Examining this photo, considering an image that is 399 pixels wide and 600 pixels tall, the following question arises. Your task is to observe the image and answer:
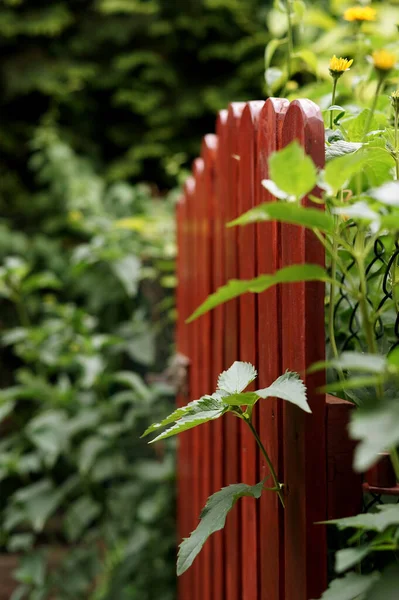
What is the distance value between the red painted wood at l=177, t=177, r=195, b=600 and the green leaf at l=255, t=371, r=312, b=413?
4.35 feet

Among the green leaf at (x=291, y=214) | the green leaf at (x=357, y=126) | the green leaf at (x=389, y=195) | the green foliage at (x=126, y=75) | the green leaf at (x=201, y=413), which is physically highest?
the green foliage at (x=126, y=75)

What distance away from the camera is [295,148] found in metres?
0.76

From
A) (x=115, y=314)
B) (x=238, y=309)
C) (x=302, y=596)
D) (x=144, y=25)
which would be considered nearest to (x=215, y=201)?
(x=238, y=309)

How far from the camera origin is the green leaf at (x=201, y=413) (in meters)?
0.93

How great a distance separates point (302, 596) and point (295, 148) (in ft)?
2.20

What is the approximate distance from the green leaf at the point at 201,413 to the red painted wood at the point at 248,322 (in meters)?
0.34

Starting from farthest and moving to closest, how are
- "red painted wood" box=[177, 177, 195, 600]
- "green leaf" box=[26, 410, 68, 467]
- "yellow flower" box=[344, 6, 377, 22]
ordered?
1. "green leaf" box=[26, 410, 68, 467]
2. "red painted wood" box=[177, 177, 195, 600]
3. "yellow flower" box=[344, 6, 377, 22]

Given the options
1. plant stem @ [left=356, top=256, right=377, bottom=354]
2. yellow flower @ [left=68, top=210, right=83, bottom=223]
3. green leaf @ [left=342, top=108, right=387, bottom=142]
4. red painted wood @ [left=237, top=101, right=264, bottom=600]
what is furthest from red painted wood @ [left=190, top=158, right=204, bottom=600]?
yellow flower @ [left=68, top=210, right=83, bottom=223]

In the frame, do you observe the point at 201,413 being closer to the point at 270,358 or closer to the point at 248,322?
the point at 270,358

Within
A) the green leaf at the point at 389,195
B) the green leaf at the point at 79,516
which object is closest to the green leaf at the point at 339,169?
the green leaf at the point at 389,195

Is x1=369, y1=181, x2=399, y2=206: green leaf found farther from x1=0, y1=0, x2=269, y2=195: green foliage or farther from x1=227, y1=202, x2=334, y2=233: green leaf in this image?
x1=0, y1=0, x2=269, y2=195: green foliage

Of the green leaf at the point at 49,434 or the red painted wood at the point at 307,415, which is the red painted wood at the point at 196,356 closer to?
the green leaf at the point at 49,434

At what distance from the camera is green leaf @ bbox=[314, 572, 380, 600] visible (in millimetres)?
738

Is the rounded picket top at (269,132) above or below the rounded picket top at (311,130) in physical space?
above
